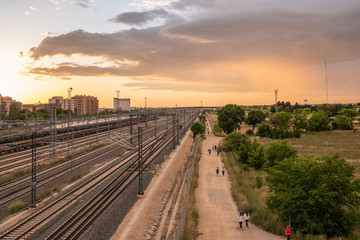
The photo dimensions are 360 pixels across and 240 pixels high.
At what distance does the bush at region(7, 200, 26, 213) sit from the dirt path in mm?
16262

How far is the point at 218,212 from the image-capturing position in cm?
2289

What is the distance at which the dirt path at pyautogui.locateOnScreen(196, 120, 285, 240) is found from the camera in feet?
60.9

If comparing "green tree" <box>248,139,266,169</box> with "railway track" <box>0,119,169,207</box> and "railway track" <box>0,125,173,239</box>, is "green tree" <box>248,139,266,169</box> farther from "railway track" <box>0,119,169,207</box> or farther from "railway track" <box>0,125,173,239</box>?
"railway track" <box>0,119,169,207</box>

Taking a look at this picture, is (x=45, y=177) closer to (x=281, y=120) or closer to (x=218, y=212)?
(x=218, y=212)

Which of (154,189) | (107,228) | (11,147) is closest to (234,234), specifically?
(107,228)

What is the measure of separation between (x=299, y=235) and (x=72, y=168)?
31.4m

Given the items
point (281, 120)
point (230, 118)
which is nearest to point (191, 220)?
point (230, 118)

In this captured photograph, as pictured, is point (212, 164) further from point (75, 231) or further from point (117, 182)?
point (75, 231)

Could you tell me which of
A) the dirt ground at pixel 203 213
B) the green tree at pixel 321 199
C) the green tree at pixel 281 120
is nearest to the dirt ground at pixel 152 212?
the dirt ground at pixel 203 213

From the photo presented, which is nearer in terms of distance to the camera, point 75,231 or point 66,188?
point 75,231

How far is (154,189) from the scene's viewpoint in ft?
99.6

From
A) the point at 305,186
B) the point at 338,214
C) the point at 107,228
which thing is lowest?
the point at 107,228

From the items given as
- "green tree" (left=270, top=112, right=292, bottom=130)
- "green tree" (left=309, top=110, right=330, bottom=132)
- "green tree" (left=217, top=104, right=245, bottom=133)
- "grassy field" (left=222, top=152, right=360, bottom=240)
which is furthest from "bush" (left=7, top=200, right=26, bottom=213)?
"green tree" (left=309, top=110, right=330, bottom=132)

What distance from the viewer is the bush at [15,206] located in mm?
22953
